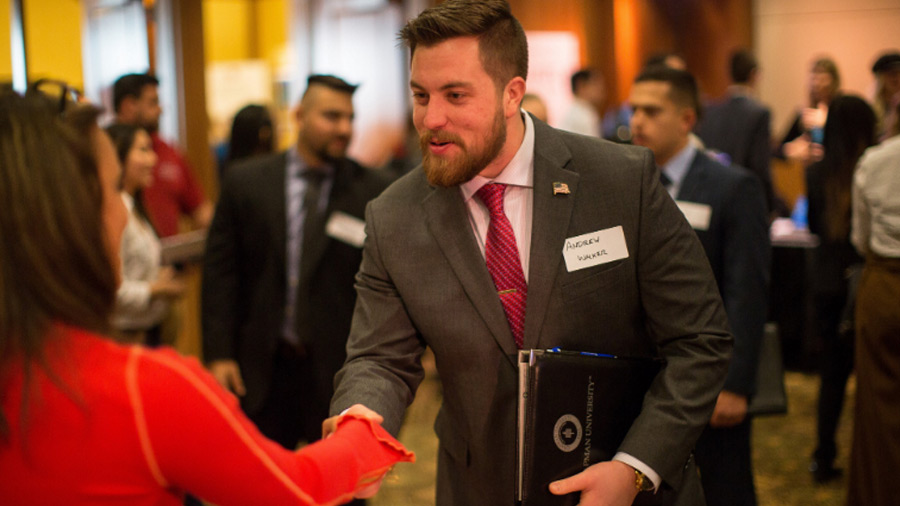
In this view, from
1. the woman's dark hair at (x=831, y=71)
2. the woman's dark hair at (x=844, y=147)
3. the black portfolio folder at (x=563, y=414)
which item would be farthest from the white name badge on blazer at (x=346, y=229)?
the woman's dark hair at (x=831, y=71)

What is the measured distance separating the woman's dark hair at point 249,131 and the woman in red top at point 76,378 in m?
3.44

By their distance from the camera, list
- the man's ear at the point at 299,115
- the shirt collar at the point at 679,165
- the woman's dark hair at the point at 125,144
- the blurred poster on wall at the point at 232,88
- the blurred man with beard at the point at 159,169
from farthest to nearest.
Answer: the blurred poster on wall at the point at 232,88, the blurred man with beard at the point at 159,169, the woman's dark hair at the point at 125,144, the man's ear at the point at 299,115, the shirt collar at the point at 679,165

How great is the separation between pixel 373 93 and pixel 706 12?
3923mm

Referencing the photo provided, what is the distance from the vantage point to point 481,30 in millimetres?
1633

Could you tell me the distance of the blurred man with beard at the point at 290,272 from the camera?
9.78 ft

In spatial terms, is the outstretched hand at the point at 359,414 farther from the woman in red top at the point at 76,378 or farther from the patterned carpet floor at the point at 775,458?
the patterned carpet floor at the point at 775,458

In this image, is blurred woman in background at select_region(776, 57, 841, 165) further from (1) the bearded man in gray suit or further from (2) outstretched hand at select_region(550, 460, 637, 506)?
(2) outstretched hand at select_region(550, 460, 637, 506)

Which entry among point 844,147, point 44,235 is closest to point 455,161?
point 44,235

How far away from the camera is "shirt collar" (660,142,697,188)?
268 cm

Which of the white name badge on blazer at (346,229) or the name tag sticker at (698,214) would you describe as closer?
the name tag sticker at (698,214)

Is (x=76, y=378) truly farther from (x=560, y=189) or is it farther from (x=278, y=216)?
(x=278, y=216)

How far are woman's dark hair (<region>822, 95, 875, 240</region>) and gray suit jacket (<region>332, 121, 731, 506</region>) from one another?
7.63 feet

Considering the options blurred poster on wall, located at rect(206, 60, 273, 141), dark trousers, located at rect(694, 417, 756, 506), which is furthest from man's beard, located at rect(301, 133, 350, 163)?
blurred poster on wall, located at rect(206, 60, 273, 141)

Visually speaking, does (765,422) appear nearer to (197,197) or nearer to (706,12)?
(197,197)
